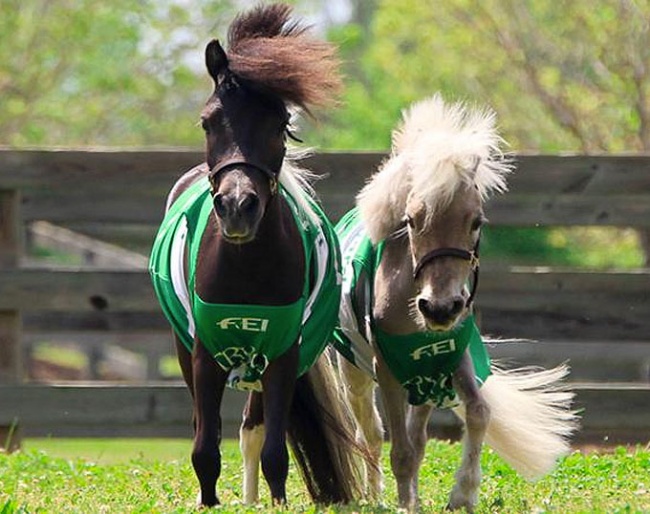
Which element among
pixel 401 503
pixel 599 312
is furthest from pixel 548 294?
pixel 401 503

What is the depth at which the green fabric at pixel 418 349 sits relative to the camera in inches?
245

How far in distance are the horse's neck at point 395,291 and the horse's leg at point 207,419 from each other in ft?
2.34

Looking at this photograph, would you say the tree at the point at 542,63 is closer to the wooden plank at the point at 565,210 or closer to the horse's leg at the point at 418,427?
the wooden plank at the point at 565,210

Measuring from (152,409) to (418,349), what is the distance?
3.46m

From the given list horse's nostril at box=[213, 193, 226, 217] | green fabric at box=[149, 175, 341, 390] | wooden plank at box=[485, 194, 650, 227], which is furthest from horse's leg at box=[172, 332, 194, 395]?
wooden plank at box=[485, 194, 650, 227]

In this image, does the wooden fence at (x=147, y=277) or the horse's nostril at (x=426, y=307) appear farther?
the wooden fence at (x=147, y=277)

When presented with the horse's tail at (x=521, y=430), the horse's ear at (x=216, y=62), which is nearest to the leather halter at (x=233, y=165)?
the horse's ear at (x=216, y=62)

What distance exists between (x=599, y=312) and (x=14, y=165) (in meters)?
3.70

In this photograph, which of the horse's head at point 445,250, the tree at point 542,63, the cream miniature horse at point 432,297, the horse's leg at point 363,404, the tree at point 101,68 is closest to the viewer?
the horse's head at point 445,250

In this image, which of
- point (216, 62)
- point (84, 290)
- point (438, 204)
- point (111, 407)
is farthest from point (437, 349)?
point (84, 290)

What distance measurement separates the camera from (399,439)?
641 centimetres

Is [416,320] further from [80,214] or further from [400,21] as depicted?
[400,21]

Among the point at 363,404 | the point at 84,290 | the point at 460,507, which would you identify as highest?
the point at 84,290

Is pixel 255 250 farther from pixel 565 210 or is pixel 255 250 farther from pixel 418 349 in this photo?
pixel 565 210
